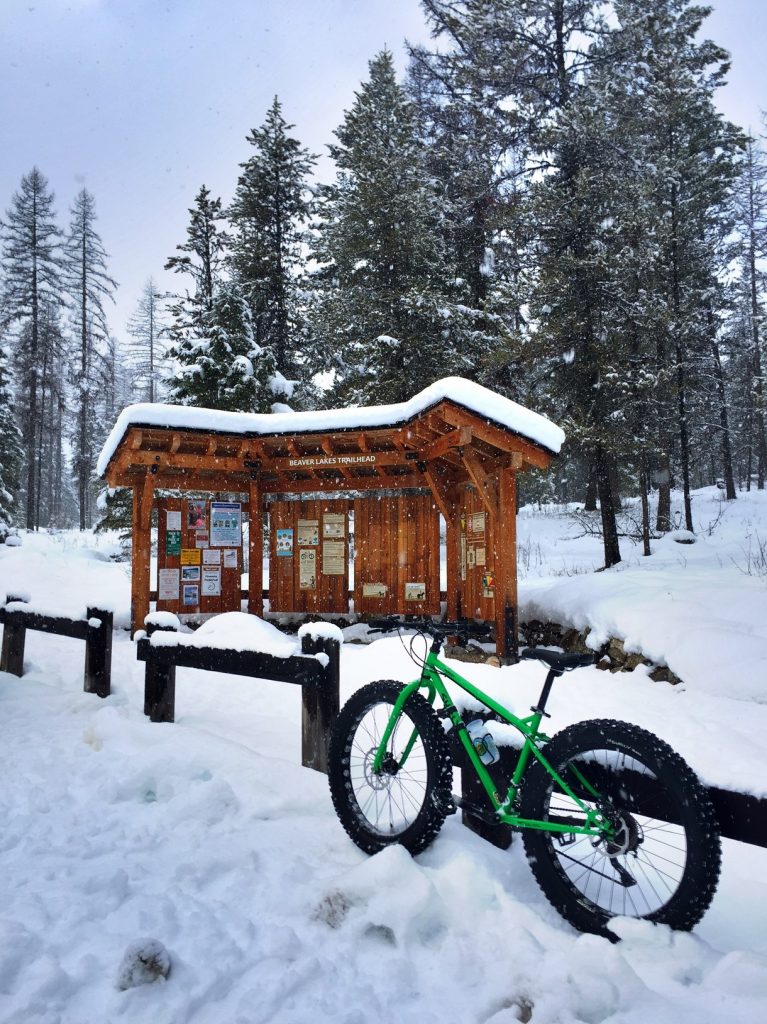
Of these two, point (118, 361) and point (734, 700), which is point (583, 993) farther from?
point (118, 361)

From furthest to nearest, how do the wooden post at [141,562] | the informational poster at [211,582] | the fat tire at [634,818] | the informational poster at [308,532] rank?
the informational poster at [308,532], the informational poster at [211,582], the wooden post at [141,562], the fat tire at [634,818]

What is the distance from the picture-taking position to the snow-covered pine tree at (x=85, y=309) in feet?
104

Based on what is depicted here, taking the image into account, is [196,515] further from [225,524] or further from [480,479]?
[480,479]

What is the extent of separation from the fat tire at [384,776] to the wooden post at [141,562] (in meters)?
7.72

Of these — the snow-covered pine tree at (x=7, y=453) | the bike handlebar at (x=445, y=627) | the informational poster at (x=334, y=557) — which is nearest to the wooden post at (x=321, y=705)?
the bike handlebar at (x=445, y=627)

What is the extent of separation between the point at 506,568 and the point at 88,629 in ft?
→ 18.0

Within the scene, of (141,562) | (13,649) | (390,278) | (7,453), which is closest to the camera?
(13,649)

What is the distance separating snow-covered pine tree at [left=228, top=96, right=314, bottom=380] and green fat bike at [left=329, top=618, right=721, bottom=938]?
17952mm

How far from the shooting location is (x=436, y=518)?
1057 centimetres

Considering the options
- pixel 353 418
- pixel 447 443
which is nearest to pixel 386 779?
pixel 447 443

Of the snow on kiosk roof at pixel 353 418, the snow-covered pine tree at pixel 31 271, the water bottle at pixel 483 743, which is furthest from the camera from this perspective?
the snow-covered pine tree at pixel 31 271

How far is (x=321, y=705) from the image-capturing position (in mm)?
4055

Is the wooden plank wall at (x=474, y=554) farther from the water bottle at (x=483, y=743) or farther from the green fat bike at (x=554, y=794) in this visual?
the water bottle at (x=483, y=743)

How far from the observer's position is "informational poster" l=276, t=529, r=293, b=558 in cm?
1118
